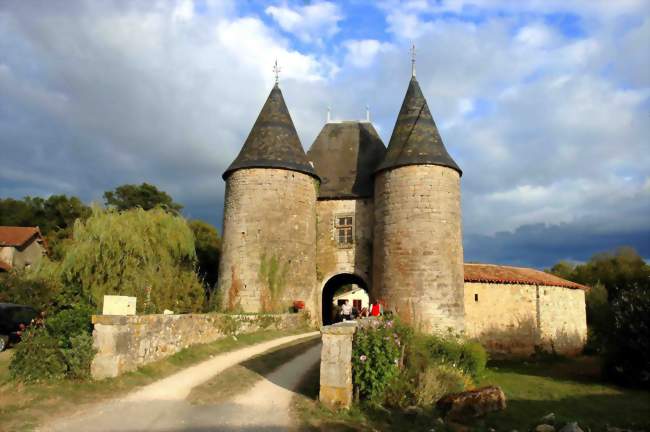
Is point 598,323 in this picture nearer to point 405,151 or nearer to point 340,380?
point 405,151

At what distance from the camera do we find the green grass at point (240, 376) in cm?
743

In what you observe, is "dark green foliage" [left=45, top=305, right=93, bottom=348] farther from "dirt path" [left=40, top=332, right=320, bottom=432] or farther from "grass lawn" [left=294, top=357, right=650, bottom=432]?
"grass lawn" [left=294, top=357, right=650, bottom=432]

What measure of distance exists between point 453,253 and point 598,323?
17.9 ft

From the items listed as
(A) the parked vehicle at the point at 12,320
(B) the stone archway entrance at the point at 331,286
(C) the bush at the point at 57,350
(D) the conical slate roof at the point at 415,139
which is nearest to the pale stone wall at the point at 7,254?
(A) the parked vehicle at the point at 12,320

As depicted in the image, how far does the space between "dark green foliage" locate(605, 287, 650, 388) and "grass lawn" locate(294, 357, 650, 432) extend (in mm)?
631

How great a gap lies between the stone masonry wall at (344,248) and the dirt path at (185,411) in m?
11.9

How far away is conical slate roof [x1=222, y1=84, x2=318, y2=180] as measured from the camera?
776 inches

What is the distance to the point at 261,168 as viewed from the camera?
19.5m

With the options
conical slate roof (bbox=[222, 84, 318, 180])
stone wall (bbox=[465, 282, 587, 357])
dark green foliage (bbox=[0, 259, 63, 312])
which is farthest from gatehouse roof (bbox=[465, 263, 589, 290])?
dark green foliage (bbox=[0, 259, 63, 312])

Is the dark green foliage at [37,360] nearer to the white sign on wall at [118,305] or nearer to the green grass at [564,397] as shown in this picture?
the white sign on wall at [118,305]

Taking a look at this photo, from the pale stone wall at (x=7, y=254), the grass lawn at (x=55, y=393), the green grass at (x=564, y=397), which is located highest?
the pale stone wall at (x=7, y=254)

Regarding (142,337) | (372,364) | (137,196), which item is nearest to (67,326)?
(142,337)

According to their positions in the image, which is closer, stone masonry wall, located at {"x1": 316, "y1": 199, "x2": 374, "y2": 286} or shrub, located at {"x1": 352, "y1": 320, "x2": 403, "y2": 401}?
shrub, located at {"x1": 352, "y1": 320, "x2": 403, "y2": 401}

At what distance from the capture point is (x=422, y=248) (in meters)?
17.6
